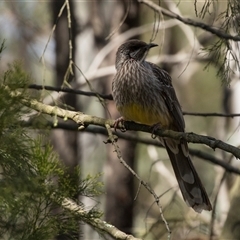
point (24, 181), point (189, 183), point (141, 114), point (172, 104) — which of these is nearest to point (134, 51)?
point (172, 104)

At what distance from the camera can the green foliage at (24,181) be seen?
3180 mm

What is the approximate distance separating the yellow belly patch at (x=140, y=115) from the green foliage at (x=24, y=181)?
1643 mm

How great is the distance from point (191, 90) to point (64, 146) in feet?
19.1

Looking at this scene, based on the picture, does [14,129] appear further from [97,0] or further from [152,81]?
[97,0]

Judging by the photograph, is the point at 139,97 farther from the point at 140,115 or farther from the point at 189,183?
the point at 189,183

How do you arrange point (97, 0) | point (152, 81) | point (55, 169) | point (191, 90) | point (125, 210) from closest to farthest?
point (55, 169) → point (152, 81) → point (125, 210) → point (97, 0) → point (191, 90)

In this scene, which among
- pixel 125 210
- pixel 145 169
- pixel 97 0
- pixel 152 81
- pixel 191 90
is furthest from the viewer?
pixel 191 90

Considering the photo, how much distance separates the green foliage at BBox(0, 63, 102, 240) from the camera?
3.18m

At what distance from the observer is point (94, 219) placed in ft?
12.8

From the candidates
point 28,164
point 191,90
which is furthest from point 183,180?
point 191,90

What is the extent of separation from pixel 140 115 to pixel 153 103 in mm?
205

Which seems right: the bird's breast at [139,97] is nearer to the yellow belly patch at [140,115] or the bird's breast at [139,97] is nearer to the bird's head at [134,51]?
the yellow belly patch at [140,115]

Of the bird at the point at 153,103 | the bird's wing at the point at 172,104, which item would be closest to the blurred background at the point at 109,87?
the bird at the point at 153,103

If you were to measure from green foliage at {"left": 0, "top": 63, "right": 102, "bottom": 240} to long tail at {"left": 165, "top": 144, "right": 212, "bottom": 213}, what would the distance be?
2.02m
